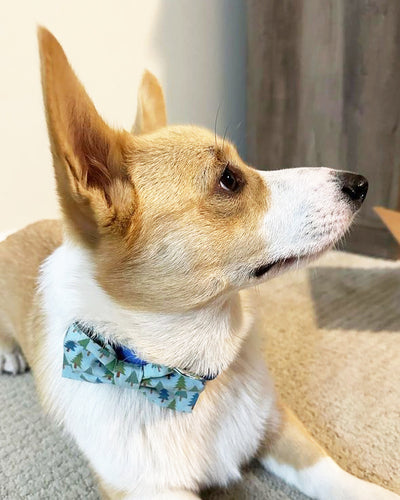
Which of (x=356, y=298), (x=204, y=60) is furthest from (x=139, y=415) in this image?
(x=204, y=60)

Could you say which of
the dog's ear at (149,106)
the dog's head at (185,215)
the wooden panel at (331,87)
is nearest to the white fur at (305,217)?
the dog's head at (185,215)

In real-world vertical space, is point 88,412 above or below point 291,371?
above

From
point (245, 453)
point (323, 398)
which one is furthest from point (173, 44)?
point (245, 453)

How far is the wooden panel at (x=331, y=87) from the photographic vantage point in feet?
5.53

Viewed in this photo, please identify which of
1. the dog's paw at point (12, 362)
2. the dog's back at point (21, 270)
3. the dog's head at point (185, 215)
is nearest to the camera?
the dog's head at point (185, 215)

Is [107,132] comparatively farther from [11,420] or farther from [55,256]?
[11,420]

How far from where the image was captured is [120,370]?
34.5 inches

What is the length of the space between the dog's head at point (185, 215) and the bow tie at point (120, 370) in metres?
0.09

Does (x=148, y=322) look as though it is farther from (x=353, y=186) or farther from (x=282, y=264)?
(x=353, y=186)

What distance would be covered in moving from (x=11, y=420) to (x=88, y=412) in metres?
0.44

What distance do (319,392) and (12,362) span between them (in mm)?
860

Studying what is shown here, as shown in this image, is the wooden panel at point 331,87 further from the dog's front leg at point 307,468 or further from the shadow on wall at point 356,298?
the dog's front leg at point 307,468

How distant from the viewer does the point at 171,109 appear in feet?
7.20

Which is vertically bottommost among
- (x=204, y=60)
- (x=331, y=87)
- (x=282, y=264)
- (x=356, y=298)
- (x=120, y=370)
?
(x=356, y=298)
